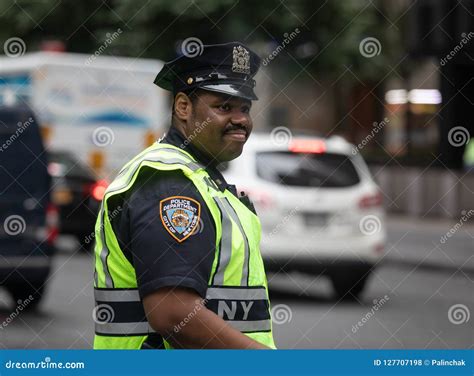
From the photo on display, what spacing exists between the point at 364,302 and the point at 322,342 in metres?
2.51

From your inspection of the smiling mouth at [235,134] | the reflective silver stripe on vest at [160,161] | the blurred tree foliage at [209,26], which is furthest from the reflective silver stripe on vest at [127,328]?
the blurred tree foliage at [209,26]

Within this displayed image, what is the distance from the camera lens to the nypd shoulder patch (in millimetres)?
2289

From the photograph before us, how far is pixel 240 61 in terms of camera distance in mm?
2564

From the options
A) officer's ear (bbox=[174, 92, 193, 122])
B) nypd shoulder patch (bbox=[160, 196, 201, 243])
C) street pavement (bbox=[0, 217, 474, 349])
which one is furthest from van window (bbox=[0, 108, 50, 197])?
nypd shoulder patch (bbox=[160, 196, 201, 243])

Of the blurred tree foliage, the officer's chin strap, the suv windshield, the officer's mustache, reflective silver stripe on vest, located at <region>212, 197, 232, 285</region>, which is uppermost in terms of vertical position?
the blurred tree foliage

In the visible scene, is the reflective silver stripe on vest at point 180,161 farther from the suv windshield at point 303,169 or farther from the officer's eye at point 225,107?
the suv windshield at point 303,169

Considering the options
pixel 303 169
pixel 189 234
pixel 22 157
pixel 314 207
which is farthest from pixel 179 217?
pixel 303 169

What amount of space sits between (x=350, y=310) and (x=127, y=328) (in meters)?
8.32

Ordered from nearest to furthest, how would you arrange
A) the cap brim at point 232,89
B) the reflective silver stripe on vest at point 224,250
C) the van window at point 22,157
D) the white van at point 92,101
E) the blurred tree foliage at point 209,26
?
the reflective silver stripe on vest at point 224,250
the cap brim at point 232,89
the van window at point 22,157
the blurred tree foliage at point 209,26
the white van at point 92,101

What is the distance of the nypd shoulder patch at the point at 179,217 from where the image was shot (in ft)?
7.51

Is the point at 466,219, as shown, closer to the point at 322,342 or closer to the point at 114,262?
the point at 322,342

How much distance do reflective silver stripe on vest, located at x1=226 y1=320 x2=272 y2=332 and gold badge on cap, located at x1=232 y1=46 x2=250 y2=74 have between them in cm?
54

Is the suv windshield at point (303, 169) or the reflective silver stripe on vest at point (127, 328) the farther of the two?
the suv windshield at point (303, 169)

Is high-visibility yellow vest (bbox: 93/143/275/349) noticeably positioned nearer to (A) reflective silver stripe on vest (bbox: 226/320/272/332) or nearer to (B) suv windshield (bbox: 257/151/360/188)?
(A) reflective silver stripe on vest (bbox: 226/320/272/332)
